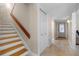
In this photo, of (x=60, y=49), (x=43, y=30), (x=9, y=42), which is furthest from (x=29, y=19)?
(x=60, y=49)

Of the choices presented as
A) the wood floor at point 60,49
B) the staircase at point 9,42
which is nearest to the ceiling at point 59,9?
the wood floor at point 60,49

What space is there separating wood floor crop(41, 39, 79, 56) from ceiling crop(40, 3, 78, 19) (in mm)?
417

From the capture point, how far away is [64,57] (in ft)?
5.41

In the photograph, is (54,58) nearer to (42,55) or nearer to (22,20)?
(42,55)

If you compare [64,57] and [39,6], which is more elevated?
[39,6]

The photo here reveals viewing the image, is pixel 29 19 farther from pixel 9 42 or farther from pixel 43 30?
pixel 9 42

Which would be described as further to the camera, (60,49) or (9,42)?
(60,49)

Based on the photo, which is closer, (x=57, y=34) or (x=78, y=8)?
(x=78, y=8)

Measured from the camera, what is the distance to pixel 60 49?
178cm

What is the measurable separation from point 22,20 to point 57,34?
0.62m

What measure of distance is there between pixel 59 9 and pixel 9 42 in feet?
2.98

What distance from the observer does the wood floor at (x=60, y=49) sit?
169 cm

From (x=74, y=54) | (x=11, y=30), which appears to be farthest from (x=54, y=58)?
(x=11, y=30)

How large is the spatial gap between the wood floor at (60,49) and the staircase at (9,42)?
35 centimetres
